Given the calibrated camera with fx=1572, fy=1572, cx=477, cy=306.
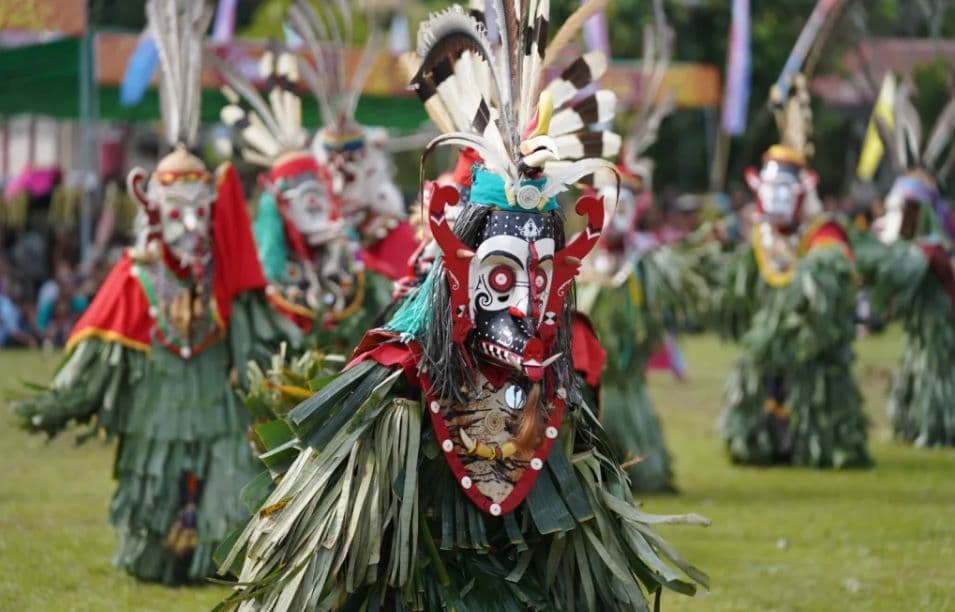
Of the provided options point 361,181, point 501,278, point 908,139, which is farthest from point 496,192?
point 908,139

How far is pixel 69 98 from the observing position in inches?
687

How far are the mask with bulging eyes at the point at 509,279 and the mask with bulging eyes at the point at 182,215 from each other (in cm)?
281

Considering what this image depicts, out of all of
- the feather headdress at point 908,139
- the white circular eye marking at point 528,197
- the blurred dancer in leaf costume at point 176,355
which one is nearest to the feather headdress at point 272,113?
the blurred dancer in leaf costume at point 176,355

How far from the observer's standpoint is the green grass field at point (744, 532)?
7.63 metres

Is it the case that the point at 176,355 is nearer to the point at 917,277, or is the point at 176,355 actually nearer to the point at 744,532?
the point at 744,532

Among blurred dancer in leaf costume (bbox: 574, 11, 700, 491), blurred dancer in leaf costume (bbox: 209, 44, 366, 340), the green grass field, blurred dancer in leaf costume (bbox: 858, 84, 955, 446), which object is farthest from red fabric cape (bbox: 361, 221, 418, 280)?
blurred dancer in leaf costume (bbox: 858, 84, 955, 446)

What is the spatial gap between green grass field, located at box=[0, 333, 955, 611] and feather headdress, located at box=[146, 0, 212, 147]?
6.90 ft

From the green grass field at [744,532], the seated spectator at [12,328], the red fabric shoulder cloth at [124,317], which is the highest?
the red fabric shoulder cloth at [124,317]

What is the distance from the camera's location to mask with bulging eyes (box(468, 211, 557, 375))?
500 cm

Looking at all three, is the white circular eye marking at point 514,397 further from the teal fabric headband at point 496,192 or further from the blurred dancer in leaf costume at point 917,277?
the blurred dancer in leaf costume at point 917,277

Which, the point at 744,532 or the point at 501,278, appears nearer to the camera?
the point at 501,278

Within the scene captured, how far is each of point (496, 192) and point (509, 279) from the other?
30 centimetres

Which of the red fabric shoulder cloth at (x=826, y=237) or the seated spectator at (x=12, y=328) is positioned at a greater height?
the red fabric shoulder cloth at (x=826, y=237)

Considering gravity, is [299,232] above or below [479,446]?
above
